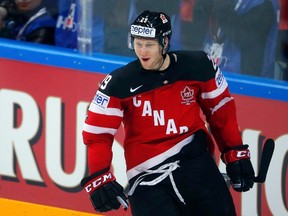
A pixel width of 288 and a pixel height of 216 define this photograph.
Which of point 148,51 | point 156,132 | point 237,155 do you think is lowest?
point 237,155

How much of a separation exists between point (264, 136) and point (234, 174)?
0.85 meters

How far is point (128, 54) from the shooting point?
576 centimetres

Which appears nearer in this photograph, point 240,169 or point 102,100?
point 102,100

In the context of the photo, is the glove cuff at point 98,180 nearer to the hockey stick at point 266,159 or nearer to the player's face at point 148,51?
the player's face at point 148,51

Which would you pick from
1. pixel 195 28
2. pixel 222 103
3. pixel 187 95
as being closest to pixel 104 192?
pixel 187 95

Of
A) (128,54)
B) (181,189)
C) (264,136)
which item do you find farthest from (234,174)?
(128,54)

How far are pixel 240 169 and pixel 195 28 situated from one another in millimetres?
1141

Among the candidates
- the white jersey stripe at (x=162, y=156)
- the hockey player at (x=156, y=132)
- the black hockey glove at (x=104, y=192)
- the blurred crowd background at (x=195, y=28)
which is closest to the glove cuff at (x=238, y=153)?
the hockey player at (x=156, y=132)

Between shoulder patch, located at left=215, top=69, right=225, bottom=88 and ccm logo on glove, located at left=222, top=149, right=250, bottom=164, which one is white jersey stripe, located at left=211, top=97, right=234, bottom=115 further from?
ccm logo on glove, located at left=222, top=149, right=250, bottom=164

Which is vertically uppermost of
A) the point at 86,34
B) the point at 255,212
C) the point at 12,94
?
the point at 86,34

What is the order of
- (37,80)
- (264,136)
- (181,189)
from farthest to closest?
(37,80), (264,136), (181,189)

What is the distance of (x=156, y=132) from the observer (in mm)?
4574

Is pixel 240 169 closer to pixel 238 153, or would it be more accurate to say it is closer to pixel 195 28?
pixel 238 153

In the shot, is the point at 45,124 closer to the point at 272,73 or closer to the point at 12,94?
the point at 12,94
